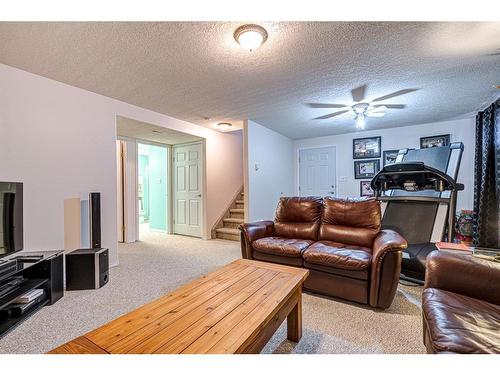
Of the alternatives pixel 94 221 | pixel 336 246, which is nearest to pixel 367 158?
pixel 336 246

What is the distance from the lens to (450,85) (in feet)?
9.45

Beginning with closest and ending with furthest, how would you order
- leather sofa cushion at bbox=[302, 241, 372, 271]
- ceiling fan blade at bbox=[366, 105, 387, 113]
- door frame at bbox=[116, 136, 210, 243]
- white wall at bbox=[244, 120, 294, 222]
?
leather sofa cushion at bbox=[302, 241, 372, 271] < ceiling fan blade at bbox=[366, 105, 387, 113] < white wall at bbox=[244, 120, 294, 222] < door frame at bbox=[116, 136, 210, 243]

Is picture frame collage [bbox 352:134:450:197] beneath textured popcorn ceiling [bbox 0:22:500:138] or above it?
beneath

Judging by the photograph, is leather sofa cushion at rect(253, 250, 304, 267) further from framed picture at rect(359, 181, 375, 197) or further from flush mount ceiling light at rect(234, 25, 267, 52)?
framed picture at rect(359, 181, 375, 197)

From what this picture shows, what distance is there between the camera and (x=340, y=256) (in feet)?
6.95

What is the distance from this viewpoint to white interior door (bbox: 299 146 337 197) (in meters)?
5.67

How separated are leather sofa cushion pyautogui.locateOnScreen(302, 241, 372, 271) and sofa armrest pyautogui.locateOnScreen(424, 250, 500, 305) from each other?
21.6 inches

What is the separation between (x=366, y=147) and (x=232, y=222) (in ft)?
11.4

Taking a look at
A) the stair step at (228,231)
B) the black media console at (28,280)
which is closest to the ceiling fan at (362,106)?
the stair step at (228,231)

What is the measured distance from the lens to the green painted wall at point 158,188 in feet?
19.1

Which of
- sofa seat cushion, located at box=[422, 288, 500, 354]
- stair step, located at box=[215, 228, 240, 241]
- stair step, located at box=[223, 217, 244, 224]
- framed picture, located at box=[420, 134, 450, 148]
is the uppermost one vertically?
framed picture, located at box=[420, 134, 450, 148]

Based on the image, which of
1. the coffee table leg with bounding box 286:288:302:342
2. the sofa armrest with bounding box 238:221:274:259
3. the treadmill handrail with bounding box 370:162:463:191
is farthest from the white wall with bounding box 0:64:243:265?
the treadmill handrail with bounding box 370:162:463:191

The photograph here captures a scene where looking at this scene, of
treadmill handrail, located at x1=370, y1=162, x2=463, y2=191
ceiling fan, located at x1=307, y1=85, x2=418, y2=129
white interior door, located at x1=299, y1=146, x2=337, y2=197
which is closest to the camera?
treadmill handrail, located at x1=370, y1=162, x2=463, y2=191
